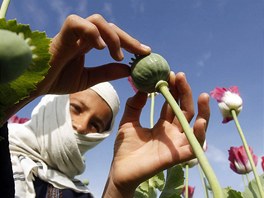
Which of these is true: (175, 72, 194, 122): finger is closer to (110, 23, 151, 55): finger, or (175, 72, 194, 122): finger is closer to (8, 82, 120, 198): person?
(110, 23, 151, 55): finger

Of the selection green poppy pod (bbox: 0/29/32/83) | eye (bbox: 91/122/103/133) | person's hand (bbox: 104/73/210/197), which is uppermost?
eye (bbox: 91/122/103/133)

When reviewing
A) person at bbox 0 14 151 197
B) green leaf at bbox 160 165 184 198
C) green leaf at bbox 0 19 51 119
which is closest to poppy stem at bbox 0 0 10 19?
green leaf at bbox 0 19 51 119

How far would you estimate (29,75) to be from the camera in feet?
0.74

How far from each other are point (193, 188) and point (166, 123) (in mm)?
1174

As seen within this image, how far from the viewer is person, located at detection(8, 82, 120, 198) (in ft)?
5.13

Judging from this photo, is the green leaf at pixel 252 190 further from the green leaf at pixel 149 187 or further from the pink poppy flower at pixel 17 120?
the pink poppy flower at pixel 17 120

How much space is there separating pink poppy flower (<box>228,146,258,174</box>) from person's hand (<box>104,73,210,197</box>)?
926 millimetres

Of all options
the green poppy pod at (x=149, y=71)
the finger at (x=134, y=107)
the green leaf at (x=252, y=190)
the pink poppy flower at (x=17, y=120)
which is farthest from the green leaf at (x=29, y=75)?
the pink poppy flower at (x=17, y=120)

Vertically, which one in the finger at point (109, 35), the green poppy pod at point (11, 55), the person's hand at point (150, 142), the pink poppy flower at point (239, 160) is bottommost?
the green poppy pod at point (11, 55)

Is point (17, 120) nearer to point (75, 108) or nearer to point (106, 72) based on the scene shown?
point (75, 108)

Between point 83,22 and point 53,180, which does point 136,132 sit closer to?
point 83,22

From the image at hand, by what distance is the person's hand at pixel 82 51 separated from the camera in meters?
0.58

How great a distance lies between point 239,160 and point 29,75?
158 centimetres

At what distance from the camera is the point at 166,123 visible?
802 mm
